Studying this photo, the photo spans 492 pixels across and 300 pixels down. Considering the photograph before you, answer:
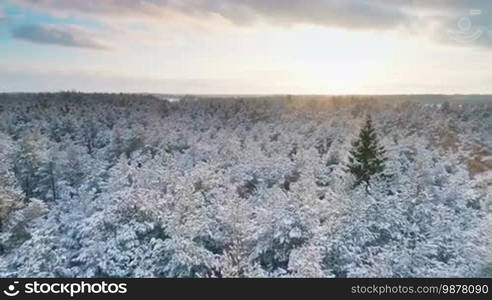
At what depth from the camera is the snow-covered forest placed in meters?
9.28

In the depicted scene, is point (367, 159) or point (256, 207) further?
point (367, 159)

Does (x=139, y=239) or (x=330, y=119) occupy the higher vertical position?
(x=330, y=119)

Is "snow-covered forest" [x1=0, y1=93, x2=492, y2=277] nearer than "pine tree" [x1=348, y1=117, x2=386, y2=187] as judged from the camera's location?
Yes

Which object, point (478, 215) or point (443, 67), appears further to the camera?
point (478, 215)

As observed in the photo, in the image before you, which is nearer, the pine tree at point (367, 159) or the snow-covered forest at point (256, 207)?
the snow-covered forest at point (256, 207)

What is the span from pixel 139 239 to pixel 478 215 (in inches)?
394

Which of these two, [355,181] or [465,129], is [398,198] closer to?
[355,181]

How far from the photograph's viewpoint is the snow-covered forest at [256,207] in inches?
365

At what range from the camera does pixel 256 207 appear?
13031 mm

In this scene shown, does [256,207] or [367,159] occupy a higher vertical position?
[367,159]

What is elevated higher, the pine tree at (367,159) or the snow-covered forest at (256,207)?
the pine tree at (367,159)

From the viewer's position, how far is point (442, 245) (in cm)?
1034

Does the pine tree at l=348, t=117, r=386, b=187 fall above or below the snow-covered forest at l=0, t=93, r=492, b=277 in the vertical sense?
above

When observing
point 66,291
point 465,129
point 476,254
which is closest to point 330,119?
point 465,129
